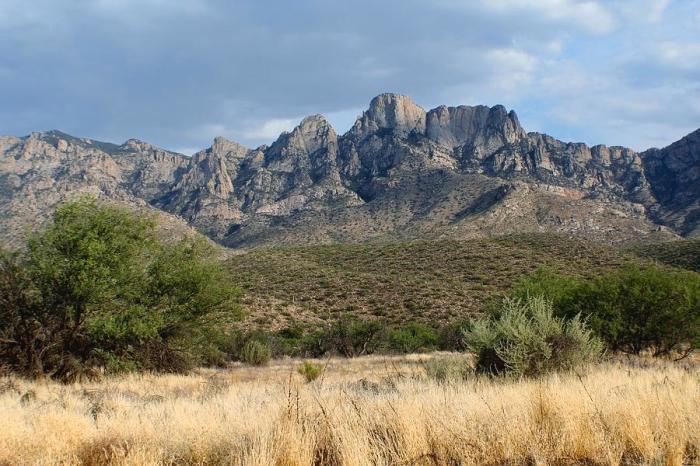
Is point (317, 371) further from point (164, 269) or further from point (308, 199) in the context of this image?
point (308, 199)

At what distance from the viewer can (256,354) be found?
1018 inches

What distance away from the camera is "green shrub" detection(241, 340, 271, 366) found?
25.6m

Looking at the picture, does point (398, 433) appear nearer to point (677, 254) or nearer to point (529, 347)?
point (529, 347)

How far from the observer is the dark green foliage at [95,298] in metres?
15.2

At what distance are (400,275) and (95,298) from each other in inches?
1797

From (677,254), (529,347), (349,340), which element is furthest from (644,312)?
(677,254)

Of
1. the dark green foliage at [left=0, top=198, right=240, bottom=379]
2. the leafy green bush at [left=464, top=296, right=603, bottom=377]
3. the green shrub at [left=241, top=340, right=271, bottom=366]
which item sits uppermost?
the dark green foliage at [left=0, top=198, right=240, bottom=379]

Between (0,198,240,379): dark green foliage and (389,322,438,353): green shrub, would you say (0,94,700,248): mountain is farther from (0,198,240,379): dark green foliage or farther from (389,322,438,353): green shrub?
(0,198,240,379): dark green foliage

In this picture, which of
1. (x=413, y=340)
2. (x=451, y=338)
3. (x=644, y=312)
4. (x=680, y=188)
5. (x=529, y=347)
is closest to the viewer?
(x=529, y=347)

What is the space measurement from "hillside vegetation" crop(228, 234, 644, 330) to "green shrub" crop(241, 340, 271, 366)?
45.3 feet

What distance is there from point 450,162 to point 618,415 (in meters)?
187

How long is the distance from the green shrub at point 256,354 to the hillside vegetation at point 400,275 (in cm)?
1382

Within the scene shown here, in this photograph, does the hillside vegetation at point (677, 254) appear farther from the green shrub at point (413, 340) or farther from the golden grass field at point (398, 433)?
the golden grass field at point (398, 433)

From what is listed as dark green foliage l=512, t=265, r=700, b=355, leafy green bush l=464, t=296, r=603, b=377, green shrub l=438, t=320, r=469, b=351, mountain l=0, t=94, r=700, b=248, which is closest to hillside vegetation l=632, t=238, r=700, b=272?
mountain l=0, t=94, r=700, b=248
